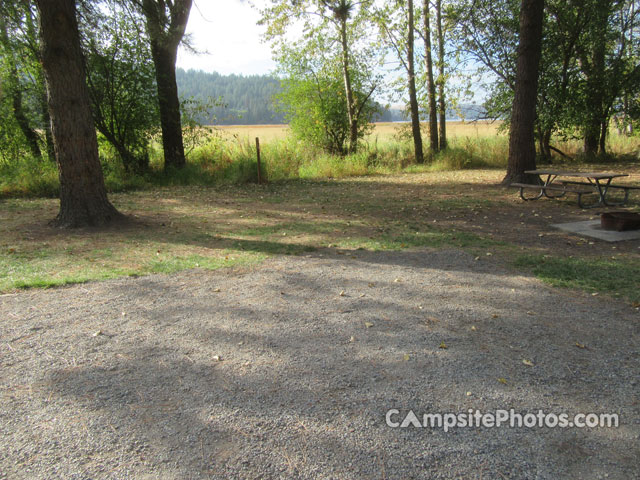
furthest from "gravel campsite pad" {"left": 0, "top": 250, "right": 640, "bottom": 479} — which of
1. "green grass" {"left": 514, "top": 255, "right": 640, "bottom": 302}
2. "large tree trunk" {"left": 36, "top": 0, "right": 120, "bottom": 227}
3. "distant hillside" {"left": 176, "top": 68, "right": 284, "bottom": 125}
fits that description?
"distant hillside" {"left": 176, "top": 68, "right": 284, "bottom": 125}

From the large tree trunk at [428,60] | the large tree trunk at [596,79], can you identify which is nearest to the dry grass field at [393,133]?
the large tree trunk at [428,60]

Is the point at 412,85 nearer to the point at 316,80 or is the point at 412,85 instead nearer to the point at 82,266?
the point at 316,80

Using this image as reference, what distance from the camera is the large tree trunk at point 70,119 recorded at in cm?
658

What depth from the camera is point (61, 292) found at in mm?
4457

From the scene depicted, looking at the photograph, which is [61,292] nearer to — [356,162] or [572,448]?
[572,448]

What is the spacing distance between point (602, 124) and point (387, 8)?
890 centimetres

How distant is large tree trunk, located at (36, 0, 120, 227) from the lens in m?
6.58

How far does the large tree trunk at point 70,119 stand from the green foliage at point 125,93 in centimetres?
539

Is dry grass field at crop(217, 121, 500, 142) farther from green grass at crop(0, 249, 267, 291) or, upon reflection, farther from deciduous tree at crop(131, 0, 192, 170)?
green grass at crop(0, 249, 267, 291)

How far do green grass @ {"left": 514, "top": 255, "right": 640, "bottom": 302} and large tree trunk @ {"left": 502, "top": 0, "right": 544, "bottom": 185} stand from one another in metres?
5.71

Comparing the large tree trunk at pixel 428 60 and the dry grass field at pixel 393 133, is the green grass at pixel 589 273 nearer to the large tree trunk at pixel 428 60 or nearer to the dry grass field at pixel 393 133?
the dry grass field at pixel 393 133

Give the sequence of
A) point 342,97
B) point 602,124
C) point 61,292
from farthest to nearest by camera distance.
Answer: point 342,97, point 602,124, point 61,292

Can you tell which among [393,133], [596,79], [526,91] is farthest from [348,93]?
[596,79]

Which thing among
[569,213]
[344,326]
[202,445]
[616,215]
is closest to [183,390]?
[202,445]
